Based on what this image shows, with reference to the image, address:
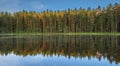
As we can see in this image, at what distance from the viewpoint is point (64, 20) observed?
16075 cm

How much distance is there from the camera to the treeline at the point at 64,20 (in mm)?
139488

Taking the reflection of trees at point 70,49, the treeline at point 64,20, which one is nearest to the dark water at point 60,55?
the reflection of trees at point 70,49

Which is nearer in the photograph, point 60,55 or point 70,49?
point 60,55

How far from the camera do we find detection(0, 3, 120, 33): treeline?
458 ft

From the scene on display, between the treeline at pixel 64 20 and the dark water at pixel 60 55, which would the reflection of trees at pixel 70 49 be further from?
the treeline at pixel 64 20

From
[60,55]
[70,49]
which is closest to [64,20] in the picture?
[70,49]

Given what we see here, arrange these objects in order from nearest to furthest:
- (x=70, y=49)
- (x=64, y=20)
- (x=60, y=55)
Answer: (x=60, y=55), (x=70, y=49), (x=64, y=20)

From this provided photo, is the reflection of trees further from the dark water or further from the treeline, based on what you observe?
the treeline

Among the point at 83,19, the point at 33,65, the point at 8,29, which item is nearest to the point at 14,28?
the point at 8,29

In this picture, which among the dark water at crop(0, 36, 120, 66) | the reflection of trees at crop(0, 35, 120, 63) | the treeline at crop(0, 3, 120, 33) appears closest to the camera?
the dark water at crop(0, 36, 120, 66)

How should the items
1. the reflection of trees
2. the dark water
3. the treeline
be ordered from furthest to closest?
1. the treeline
2. the reflection of trees
3. the dark water

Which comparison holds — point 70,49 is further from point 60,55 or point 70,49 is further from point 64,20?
point 64,20

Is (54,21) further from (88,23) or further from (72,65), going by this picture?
(72,65)

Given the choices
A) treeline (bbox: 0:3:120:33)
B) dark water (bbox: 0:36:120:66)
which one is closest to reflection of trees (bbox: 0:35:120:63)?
dark water (bbox: 0:36:120:66)
